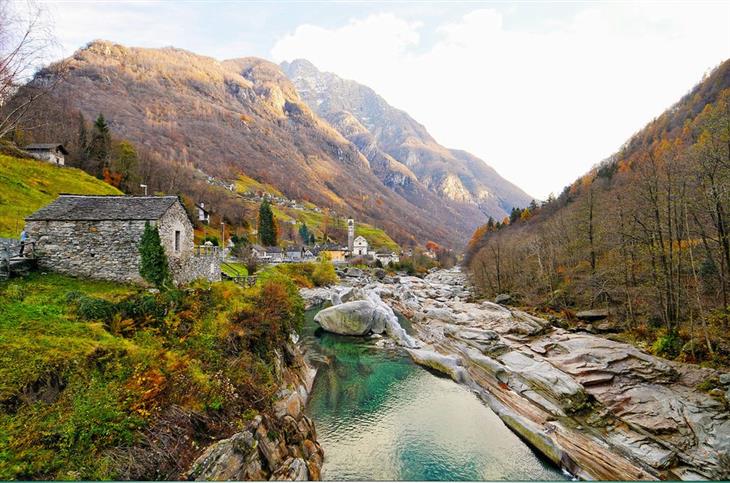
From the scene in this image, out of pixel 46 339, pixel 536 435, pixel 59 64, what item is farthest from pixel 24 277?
pixel 536 435

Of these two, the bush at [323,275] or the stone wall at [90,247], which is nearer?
the stone wall at [90,247]

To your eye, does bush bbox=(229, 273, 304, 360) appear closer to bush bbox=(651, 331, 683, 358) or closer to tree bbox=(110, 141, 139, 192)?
bush bbox=(651, 331, 683, 358)

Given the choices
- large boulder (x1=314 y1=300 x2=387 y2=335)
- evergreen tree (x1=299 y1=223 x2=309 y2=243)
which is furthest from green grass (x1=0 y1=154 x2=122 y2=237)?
evergreen tree (x1=299 y1=223 x2=309 y2=243)

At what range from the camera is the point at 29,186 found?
28422mm

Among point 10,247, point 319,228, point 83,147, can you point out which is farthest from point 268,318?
point 319,228

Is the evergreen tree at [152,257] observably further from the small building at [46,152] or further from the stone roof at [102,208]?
the small building at [46,152]

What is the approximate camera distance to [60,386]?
7.18 metres

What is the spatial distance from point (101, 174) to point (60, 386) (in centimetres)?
5230

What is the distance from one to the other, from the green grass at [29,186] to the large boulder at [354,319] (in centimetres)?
2040

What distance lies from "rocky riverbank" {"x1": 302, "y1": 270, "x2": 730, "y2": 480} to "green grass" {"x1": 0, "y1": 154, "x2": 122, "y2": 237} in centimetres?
2684

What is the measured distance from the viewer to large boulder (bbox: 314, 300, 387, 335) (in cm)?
2705

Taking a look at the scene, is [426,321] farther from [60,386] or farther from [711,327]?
[60,386]

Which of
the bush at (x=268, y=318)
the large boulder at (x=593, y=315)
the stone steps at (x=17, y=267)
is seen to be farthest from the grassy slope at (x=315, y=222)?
the stone steps at (x=17, y=267)

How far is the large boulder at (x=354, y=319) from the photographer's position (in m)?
27.0
